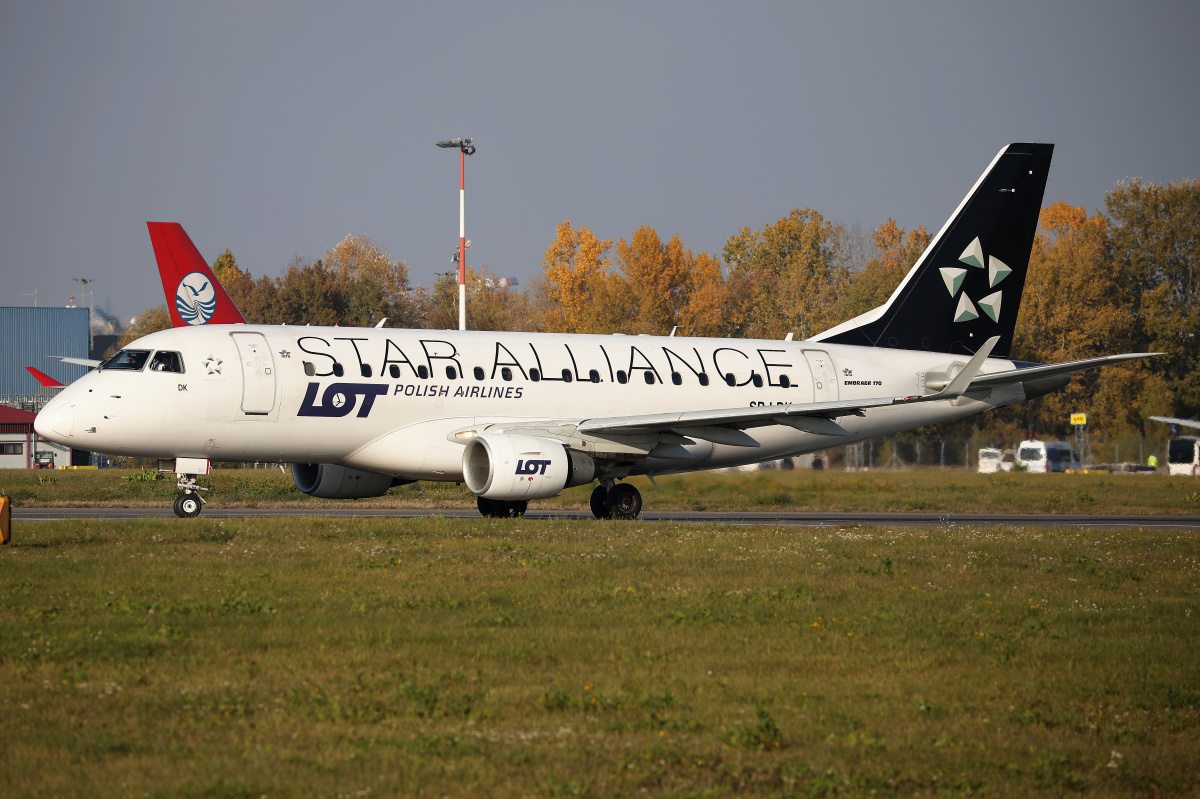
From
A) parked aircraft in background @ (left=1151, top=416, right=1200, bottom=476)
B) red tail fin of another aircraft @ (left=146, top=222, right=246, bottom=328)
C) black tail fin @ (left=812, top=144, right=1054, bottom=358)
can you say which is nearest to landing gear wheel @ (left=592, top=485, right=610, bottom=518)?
black tail fin @ (left=812, top=144, right=1054, bottom=358)

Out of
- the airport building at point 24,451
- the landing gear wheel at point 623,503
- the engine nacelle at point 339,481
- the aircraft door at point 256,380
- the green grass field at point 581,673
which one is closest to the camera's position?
the green grass field at point 581,673

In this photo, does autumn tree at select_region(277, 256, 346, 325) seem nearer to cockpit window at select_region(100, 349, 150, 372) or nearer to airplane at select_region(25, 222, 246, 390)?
airplane at select_region(25, 222, 246, 390)

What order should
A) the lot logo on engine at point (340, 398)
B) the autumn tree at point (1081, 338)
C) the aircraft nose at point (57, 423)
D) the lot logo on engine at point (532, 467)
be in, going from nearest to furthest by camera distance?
the aircraft nose at point (57, 423) → the lot logo on engine at point (532, 467) → the lot logo on engine at point (340, 398) → the autumn tree at point (1081, 338)

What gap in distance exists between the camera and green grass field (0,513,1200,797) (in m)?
7.20

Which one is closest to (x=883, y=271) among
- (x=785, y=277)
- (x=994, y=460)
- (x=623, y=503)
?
(x=785, y=277)

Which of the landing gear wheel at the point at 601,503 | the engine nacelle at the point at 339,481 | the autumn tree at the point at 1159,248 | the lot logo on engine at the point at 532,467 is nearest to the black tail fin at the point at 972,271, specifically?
the landing gear wheel at the point at 601,503

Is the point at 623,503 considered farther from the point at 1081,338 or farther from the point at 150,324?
the point at 150,324

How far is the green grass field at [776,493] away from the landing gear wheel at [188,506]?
8117 millimetres

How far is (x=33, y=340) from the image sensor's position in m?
109

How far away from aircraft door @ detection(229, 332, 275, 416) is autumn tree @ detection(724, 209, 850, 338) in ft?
197

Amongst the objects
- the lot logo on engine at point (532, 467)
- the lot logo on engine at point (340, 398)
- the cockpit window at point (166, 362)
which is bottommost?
the lot logo on engine at point (532, 467)

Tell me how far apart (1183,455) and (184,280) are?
142ft

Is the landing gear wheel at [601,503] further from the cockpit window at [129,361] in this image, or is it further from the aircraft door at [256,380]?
the cockpit window at [129,361]

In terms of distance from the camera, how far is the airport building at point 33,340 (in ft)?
353
